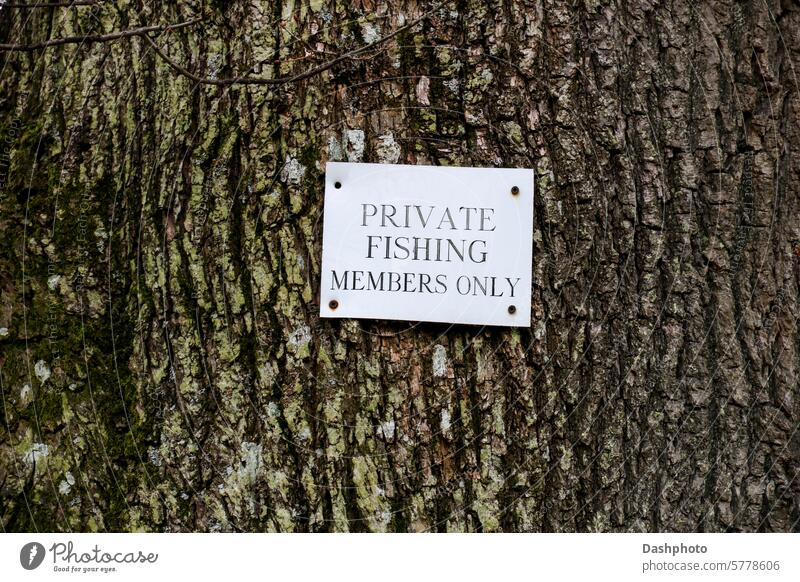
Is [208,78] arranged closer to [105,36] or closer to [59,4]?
[105,36]

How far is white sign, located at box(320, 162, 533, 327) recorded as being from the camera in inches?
55.5

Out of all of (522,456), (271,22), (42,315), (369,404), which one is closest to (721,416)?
(522,456)

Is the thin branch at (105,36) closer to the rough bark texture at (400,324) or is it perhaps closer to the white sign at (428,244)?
the rough bark texture at (400,324)

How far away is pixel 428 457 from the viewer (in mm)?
1376

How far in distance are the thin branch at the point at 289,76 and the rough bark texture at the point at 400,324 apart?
20mm

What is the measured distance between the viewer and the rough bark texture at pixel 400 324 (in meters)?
1.38

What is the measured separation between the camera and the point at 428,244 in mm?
1447

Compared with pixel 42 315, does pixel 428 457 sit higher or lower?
lower

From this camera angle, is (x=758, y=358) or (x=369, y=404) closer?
(x=369, y=404)

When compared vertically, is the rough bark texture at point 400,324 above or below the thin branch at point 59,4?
below

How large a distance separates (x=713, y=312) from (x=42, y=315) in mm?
1465

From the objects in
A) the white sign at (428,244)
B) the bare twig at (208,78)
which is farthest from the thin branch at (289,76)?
the white sign at (428,244)

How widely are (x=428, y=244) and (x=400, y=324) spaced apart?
18cm

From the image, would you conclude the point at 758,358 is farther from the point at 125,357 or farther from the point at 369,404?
the point at 125,357
